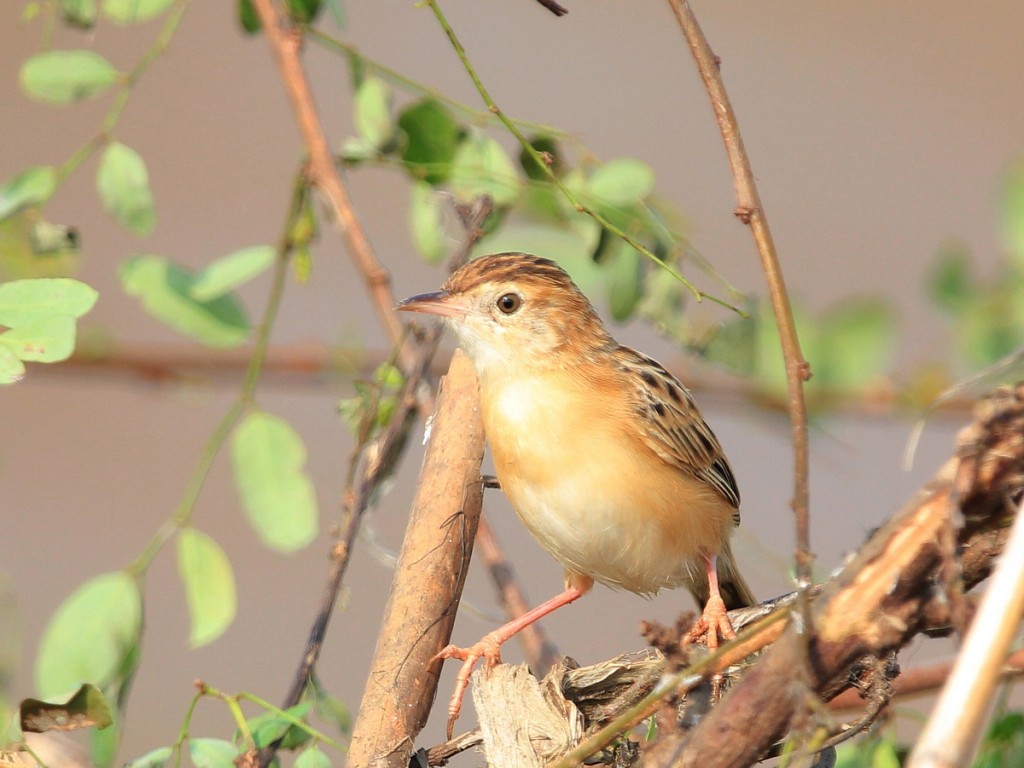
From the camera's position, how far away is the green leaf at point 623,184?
3.02 meters

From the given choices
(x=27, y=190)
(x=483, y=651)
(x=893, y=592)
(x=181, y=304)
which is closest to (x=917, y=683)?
(x=483, y=651)

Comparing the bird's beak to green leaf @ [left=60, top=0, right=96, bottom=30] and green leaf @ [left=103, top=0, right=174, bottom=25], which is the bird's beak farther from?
green leaf @ [left=60, top=0, right=96, bottom=30]

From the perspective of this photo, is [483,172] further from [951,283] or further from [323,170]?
[951,283]

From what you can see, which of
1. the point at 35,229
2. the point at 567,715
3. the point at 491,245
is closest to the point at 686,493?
the point at 491,245

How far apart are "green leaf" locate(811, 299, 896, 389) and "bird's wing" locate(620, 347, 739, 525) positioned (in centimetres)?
Result: 37

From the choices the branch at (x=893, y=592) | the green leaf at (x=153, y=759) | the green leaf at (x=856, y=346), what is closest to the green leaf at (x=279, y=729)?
the green leaf at (x=153, y=759)

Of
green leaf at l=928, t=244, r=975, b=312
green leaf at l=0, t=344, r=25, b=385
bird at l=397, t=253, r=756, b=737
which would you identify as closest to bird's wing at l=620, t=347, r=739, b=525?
bird at l=397, t=253, r=756, b=737

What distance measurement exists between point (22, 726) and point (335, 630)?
5824 millimetres

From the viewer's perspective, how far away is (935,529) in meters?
1.31

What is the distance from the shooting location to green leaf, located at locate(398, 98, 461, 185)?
10.8ft

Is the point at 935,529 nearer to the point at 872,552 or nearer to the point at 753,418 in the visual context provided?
the point at 872,552

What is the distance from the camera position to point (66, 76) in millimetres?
3117

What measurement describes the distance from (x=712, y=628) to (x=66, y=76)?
85.1 inches

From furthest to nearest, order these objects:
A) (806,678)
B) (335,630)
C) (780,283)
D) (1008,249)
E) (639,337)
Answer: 1. (335,630)
2. (639,337)
3. (1008,249)
4. (780,283)
5. (806,678)
